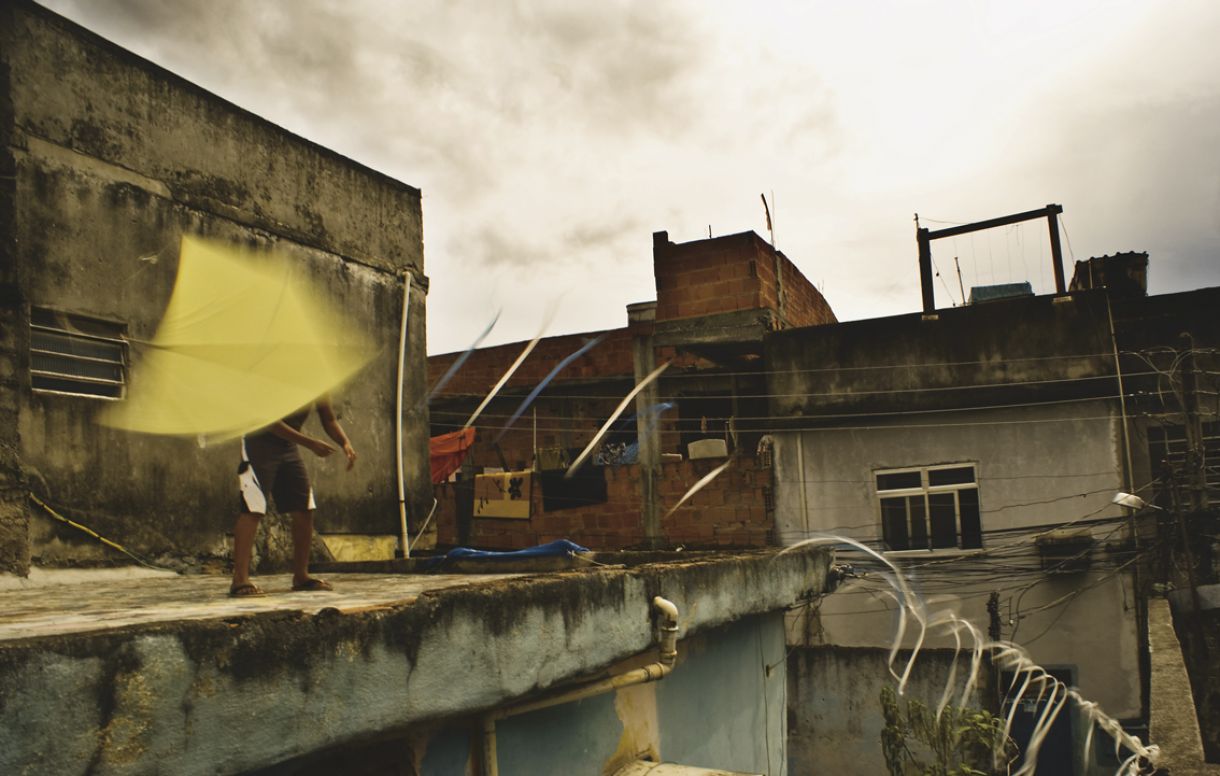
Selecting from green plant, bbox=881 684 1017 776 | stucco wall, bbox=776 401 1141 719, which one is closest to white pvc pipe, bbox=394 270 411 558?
green plant, bbox=881 684 1017 776

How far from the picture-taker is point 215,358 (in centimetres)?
822

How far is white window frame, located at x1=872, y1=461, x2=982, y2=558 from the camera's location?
14.1 m

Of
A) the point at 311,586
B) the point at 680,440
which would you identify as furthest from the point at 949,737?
the point at 680,440

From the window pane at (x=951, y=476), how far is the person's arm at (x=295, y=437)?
466 inches

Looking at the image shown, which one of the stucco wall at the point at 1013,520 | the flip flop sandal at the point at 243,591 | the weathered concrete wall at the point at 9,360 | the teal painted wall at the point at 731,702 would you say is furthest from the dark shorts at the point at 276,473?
the stucco wall at the point at 1013,520

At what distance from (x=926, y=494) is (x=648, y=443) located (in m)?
4.25

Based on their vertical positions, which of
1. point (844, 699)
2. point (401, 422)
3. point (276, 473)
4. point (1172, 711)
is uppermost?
point (401, 422)

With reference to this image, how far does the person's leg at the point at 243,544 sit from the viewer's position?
4.12 m

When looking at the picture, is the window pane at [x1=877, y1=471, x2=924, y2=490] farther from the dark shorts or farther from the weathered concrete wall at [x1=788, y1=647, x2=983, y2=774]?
the dark shorts

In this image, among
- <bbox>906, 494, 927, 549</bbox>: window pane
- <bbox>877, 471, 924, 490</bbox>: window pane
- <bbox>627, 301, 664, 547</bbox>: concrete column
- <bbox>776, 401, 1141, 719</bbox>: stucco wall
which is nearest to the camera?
<bbox>776, 401, 1141, 719</bbox>: stucco wall

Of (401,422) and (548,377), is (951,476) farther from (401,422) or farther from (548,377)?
(548,377)

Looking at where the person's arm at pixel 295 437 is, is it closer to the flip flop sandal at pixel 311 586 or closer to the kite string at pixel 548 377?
the flip flop sandal at pixel 311 586

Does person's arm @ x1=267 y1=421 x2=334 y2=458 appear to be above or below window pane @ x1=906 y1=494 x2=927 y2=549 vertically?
above

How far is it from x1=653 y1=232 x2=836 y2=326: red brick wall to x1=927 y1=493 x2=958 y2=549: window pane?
12.6 ft
